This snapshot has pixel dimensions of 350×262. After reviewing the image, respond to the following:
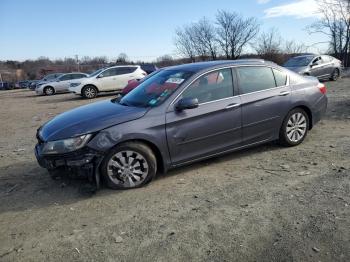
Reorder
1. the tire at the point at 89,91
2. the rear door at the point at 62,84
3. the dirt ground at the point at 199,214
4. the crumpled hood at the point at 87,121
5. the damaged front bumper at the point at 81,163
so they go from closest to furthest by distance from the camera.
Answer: the dirt ground at the point at 199,214 → the damaged front bumper at the point at 81,163 → the crumpled hood at the point at 87,121 → the tire at the point at 89,91 → the rear door at the point at 62,84

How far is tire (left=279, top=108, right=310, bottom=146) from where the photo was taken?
6043 millimetres

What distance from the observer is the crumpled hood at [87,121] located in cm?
460

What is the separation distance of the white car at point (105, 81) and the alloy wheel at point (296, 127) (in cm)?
1468

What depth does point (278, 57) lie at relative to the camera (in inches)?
1791

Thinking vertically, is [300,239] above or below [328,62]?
below

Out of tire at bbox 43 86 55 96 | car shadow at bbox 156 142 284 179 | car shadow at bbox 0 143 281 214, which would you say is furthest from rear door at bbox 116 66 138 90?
car shadow at bbox 156 142 284 179

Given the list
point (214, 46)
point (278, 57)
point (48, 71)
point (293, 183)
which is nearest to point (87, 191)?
point (293, 183)

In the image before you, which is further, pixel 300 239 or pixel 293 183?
pixel 293 183

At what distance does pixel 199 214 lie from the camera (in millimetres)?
3939

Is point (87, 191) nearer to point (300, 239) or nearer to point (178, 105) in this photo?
point (178, 105)

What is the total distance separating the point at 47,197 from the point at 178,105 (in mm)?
2092

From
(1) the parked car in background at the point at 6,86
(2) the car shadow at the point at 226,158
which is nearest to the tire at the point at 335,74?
(2) the car shadow at the point at 226,158

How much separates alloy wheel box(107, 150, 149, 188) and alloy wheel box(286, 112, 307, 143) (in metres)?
2.71

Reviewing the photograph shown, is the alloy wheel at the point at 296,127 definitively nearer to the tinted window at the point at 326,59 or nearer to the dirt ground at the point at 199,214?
the dirt ground at the point at 199,214
